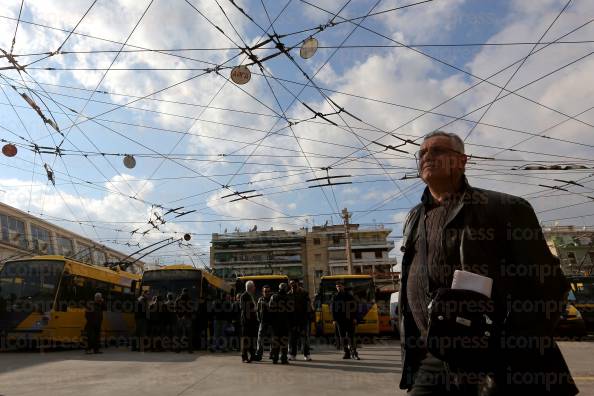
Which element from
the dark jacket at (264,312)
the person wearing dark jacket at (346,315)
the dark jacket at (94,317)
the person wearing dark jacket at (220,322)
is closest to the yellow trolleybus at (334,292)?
the person wearing dark jacket at (220,322)

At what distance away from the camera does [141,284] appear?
1702 centimetres

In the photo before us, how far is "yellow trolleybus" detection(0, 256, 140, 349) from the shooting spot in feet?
47.8

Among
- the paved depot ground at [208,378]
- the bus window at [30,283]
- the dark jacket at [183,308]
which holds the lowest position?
the paved depot ground at [208,378]

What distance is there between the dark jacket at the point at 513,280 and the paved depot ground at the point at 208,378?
447cm

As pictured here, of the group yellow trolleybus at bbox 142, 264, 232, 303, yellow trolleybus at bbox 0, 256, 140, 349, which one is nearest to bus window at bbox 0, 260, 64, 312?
yellow trolleybus at bbox 0, 256, 140, 349

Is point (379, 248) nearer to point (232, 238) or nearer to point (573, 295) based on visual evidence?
point (232, 238)

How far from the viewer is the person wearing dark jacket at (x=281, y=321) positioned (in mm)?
10109

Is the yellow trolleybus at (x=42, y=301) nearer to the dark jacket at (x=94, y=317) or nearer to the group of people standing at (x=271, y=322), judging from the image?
the dark jacket at (x=94, y=317)

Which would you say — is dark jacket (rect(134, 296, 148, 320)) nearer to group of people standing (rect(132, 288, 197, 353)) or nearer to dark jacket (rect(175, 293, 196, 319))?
group of people standing (rect(132, 288, 197, 353))

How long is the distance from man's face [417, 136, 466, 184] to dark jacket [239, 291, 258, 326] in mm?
8914

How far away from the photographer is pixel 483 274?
6.43 feet

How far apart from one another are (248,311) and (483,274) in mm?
9350

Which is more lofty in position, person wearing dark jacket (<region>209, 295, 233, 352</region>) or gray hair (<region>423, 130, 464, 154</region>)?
gray hair (<region>423, 130, 464, 154</region>)

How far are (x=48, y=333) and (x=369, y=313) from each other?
1166 centimetres
